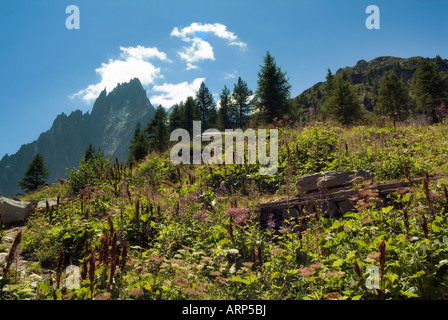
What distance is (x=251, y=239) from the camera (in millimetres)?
4512

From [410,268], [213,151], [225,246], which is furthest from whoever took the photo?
[213,151]

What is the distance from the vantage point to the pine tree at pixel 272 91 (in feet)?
94.0

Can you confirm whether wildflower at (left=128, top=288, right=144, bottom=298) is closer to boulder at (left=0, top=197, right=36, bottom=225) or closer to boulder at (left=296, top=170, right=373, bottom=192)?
boulder at (left=296, top=170, right=373, bottom=192)

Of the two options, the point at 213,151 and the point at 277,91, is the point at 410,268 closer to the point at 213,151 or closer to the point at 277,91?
the point at 213,151

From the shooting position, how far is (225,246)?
177 inches

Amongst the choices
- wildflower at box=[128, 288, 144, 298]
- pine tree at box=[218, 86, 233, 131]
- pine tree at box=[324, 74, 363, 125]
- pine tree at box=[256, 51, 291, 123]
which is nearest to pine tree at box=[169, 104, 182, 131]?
pine tree at box=[218, 86, 233, 131]

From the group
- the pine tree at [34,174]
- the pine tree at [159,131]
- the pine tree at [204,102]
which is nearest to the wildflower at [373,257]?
the pine tree at [159,131]

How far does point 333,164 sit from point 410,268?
16.7 ft

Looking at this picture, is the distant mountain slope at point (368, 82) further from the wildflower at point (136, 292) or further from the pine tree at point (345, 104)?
the wildflower at point (136, 292)

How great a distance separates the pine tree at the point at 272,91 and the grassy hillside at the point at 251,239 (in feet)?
61.4

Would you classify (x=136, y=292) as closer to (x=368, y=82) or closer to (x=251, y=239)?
(x=251, y=239)

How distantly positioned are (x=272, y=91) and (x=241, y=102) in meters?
16.3

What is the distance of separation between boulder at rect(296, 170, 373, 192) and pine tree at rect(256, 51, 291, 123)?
74.3 ft
